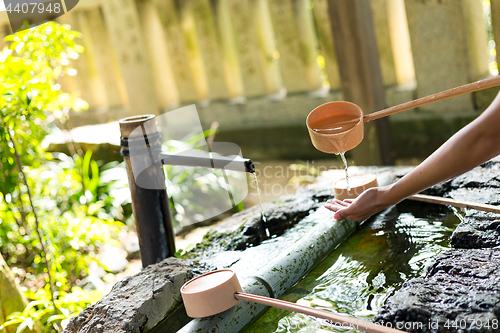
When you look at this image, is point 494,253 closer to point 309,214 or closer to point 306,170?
point 309,214

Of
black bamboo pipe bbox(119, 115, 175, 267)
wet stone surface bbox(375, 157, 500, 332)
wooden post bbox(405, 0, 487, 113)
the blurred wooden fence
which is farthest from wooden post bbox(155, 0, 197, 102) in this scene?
wet stone surface bbox(375, 157, 500, 332)

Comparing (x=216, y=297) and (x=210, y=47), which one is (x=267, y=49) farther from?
(x=216, y=297)

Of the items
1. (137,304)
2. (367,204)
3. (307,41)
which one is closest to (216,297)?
(137,304)

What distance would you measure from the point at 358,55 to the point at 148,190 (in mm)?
3006

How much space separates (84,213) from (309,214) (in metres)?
2.65

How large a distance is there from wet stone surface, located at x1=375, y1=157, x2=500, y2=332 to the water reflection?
0.56 ft

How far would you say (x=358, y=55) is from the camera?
14.5ft

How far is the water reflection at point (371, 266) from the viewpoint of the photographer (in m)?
1.67

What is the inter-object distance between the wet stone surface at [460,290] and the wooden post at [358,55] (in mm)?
2794

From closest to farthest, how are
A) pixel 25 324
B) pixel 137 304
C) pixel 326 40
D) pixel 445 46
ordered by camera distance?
pixel 137 304 → pixel 25 324 → pixel 445 46 → pixel 326 40

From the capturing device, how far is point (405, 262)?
1.86m

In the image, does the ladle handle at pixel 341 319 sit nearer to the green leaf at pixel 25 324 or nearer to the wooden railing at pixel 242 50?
the green leaf at pixel 25 324

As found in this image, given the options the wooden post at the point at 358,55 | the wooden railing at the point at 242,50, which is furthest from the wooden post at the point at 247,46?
the wooden post at the point at 358,55

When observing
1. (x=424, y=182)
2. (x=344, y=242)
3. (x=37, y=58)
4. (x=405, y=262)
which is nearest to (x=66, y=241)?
(x=37, y=58)
